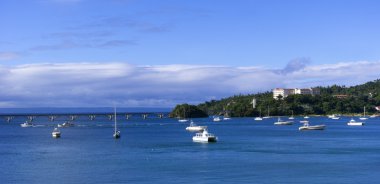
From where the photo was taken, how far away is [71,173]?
6419 centimetres

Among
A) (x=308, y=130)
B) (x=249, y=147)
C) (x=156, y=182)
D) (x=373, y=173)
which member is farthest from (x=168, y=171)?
(x=308, y=130)

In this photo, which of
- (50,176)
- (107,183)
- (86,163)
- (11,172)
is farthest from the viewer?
(86,163)

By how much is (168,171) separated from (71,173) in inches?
385

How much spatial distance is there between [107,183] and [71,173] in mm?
8796

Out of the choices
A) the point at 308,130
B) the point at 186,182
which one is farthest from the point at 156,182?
the point at 308,130

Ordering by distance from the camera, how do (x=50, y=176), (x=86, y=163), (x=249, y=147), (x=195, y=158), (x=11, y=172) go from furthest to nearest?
(x=249, y=147), (x=195, y=158), (x=86, y=163), (x=11, y=172), (x=50, y=176)

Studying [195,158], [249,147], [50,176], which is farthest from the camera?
[249,147]

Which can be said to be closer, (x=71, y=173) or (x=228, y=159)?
(x=71, y=173)

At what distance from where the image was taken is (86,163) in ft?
242

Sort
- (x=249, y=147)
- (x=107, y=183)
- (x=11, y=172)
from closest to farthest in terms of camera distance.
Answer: (x=107, y=183), (x=11, y=172), (x=249, y=147)

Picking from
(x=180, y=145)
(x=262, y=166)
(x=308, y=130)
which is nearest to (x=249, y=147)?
(x=180, y=145)

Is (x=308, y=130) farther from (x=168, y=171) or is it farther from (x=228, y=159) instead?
(x=168, y=171)

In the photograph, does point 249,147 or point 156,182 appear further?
point 249,147

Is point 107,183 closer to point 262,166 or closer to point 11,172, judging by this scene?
point 11,172
